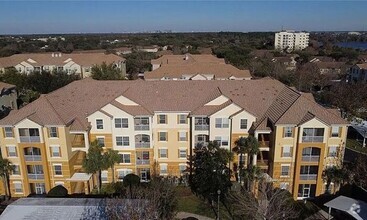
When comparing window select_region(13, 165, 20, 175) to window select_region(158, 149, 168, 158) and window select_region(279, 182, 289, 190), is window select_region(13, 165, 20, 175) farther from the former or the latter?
window select_region(279, 182, 289, 190)

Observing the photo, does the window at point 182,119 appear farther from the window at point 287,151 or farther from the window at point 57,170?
the window at point 57,170

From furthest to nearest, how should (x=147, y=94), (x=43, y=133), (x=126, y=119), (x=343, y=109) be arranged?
(x=343, y=109) < (x=147, y=94) < (x=126, y=119) < (x=43, y=133)

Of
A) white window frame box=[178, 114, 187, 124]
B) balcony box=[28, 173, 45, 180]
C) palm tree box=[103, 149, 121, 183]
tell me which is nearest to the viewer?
palm tree box=[103, 149, 121, 183]

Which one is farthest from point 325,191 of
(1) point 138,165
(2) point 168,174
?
(1) point 138,165

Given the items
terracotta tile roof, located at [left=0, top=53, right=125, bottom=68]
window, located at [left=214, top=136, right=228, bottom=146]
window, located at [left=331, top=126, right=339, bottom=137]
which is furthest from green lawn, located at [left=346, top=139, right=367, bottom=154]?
terracotta tile roof, located at [left=0, top=53, right=125, bottom=68]

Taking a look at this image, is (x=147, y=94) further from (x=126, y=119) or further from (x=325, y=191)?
(x=325, y=191)

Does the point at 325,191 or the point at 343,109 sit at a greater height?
the point at 343,109
